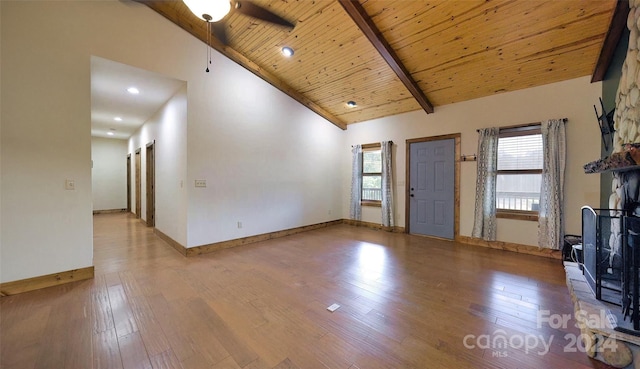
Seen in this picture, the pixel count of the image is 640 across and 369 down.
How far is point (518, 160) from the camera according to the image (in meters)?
4.03

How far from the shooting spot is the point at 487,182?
13.6ft

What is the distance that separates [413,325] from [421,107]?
4.28 meters

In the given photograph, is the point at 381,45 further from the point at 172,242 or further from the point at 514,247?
the point at 172,242

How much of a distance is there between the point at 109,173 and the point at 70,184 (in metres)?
6.88

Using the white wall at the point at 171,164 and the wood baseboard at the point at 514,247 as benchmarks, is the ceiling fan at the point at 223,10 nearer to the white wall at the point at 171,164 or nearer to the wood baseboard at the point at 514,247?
the white wall at the point at 171,164

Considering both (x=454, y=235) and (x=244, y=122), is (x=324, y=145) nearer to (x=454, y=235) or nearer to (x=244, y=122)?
(x=244, y=122)

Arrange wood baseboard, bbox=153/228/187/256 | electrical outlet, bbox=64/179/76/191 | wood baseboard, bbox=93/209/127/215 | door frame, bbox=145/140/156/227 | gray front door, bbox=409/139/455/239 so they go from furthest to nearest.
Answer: wood baseboard, bbox=93/209/127/215 < door frame, bbox=145/140/156/227 < gray front door, bbox=409/139/455/239 < wood baseboard, bbox=153/228/187/256 < electrical outlet, bbox=64/179/76/191

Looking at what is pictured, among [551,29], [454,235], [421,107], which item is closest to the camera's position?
[551,29]

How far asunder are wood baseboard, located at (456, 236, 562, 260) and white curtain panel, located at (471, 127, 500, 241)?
13 cm

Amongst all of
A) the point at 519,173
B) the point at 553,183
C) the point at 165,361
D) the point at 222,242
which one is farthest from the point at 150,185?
the point at 553,183

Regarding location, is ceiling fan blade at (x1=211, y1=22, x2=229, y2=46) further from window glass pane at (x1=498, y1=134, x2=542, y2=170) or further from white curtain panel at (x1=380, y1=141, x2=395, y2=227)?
window glass pane at (x1=498, y1=134, x2=542, y2=170)

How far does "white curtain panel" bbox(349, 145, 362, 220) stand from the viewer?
6.09 meters

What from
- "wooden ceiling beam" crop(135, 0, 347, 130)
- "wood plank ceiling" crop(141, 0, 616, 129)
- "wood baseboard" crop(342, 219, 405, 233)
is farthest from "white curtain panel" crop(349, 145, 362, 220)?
"wood plank ceiling" crop(141, 0, 616, 129)

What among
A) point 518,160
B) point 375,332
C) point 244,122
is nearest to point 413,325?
point 375,332
